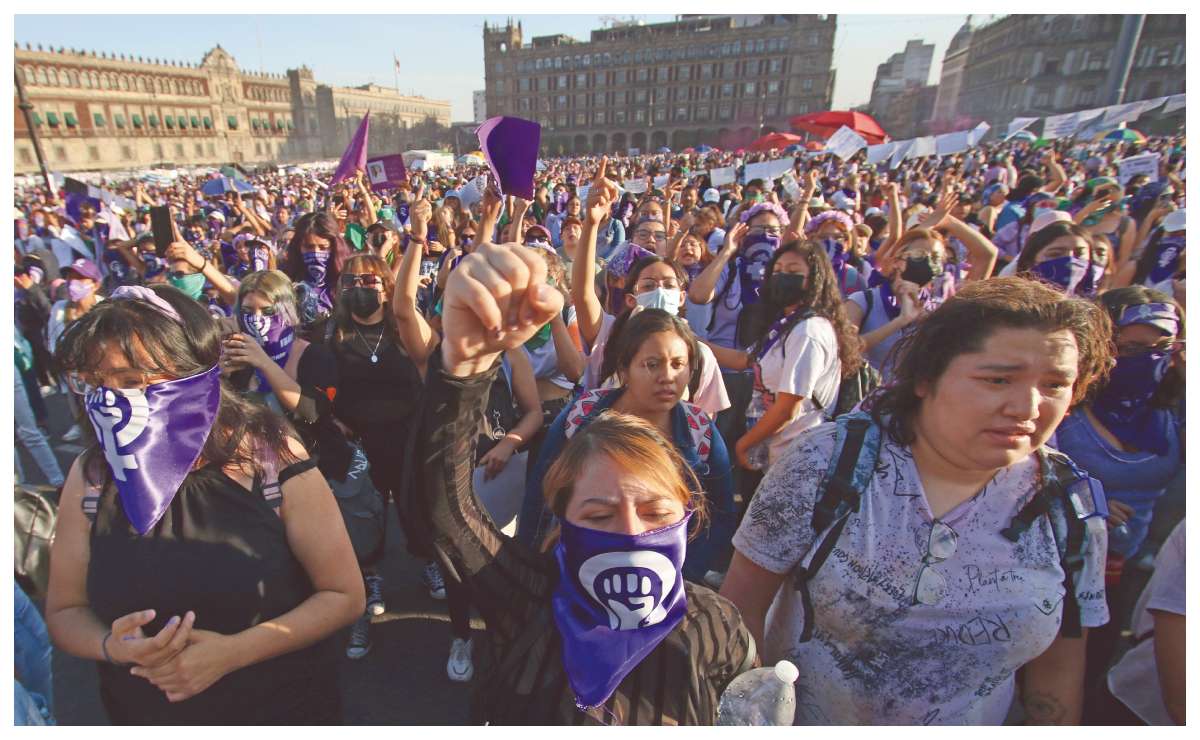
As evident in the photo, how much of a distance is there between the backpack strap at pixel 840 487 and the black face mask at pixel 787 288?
1364 mm

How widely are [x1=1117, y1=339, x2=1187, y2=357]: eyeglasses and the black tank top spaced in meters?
2.85

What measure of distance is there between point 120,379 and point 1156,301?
11.1ft

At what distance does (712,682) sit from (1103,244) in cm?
426

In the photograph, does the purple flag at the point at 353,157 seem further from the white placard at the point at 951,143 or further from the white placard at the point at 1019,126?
the white placard at the point at 1019,126

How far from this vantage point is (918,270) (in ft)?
11.4

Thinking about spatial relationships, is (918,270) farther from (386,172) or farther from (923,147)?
(923,147)

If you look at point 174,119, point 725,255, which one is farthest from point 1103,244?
point 174,119

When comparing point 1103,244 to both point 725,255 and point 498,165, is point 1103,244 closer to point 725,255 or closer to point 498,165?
point 725,255

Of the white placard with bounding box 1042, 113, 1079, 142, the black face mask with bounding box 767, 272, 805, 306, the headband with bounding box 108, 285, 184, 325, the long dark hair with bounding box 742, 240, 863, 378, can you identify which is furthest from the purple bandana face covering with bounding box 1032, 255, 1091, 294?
the white placard with bounding box 1042, 113, 1079, 142

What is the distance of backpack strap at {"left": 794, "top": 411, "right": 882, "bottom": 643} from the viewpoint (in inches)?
54.0

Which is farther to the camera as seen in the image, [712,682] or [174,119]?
[174,119]

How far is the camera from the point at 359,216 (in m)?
7.93

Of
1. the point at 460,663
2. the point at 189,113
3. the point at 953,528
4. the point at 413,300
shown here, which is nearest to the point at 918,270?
the point at 953,528

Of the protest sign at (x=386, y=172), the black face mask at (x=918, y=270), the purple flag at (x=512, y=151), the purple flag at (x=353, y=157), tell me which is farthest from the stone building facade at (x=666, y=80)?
the purple flag at (x=512, y=151)
